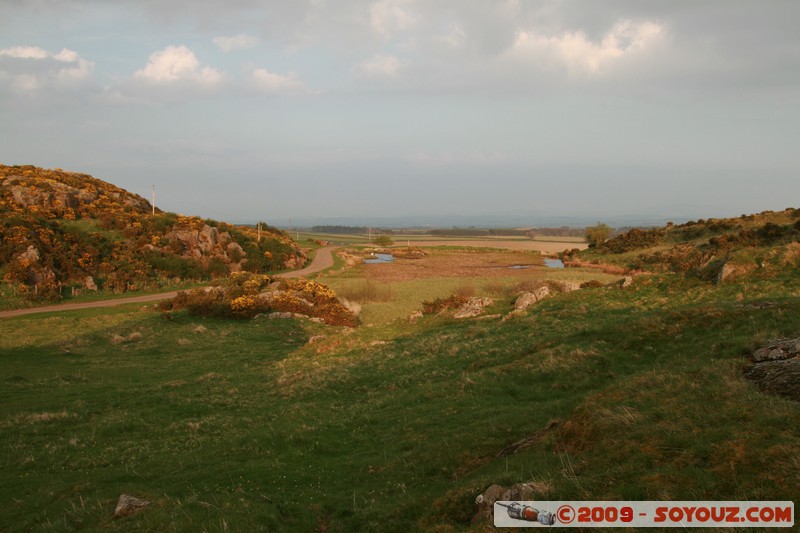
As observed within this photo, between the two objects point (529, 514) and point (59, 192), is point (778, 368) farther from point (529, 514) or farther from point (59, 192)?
point (59, 192)

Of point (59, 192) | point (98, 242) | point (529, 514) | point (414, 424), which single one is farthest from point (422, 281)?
point (529, 514)

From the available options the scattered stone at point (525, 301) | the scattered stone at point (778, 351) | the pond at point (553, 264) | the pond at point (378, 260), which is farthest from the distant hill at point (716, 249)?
the pond at point (378, 260)

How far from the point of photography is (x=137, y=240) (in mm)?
64688

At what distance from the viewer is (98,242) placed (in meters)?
59.9

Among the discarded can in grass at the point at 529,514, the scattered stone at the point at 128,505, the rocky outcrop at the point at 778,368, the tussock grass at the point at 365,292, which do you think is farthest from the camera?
the tussock grass at the point at 365,292

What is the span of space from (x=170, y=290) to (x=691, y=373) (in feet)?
193

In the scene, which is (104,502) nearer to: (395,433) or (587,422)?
(395,433)

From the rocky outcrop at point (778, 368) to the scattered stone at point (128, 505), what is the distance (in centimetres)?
1167

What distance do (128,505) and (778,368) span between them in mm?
12652

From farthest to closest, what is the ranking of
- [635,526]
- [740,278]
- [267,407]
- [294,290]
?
[294,290], [740,278], [267,407], [635,526]

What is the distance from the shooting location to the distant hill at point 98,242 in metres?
51.3

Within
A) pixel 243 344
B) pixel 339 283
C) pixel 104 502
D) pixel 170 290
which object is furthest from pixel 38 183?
pixel 104 502

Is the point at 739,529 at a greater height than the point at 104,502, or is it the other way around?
the point at 739,529

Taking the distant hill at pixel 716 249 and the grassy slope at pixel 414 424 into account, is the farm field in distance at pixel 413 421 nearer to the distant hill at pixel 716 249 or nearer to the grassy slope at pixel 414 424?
the grassy slope at pixel 414 424
